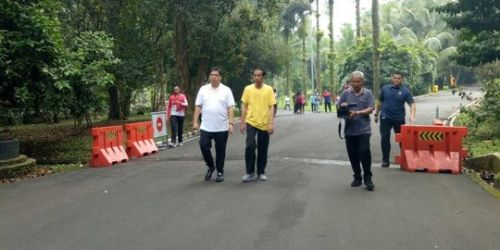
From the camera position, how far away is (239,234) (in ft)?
19.3

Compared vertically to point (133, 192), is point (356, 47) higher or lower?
higher

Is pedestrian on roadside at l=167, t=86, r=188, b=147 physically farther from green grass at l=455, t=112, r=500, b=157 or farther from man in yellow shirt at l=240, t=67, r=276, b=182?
green grass at l=455, t=112, r=500, b=157

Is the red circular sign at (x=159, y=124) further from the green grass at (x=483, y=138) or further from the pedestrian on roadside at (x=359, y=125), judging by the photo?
the pedestrian on roadside at (x=359, y=125)

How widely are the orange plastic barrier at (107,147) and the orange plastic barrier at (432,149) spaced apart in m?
6.31

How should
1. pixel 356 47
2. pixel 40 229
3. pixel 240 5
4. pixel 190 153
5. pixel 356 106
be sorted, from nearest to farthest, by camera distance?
pixel 40 229 → pixel 356 106 → pixel 190 153 → pixel 240 5 → pixel 356 47

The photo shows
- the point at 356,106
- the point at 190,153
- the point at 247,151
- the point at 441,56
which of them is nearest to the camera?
the point at 356,106

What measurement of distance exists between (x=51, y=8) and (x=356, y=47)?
36.1 m

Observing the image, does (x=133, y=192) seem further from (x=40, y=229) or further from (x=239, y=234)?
(x=239, y=234)

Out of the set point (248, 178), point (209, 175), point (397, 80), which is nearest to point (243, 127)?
point (248, 178)

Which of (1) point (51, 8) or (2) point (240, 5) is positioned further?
(2) point (240, 5)

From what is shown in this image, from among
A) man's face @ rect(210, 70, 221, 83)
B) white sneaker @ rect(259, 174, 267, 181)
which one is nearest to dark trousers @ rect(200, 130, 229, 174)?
white sneaker @ rect(259, 174, 267, 181)

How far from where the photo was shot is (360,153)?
27.2 feet

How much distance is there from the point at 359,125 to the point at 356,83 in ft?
2.11

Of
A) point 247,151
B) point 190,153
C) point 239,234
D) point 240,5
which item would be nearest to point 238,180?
point 247,151
